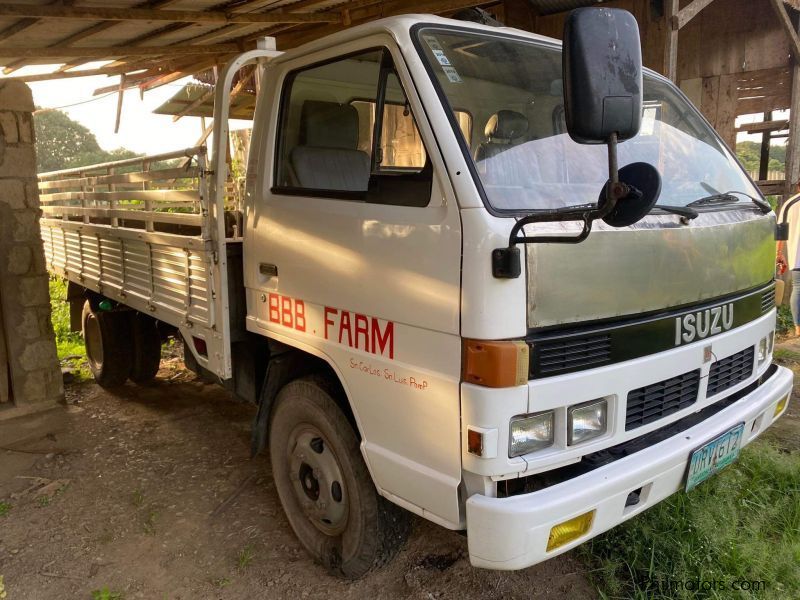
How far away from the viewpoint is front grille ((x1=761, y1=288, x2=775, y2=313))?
280cm

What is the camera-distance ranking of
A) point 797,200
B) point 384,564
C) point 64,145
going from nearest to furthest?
point 384,564, point 797,200, point 64,145

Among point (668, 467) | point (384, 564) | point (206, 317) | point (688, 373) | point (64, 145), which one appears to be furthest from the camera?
point (64, 145)

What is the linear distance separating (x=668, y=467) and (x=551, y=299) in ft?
2.57

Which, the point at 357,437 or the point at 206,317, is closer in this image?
the point at 357,437

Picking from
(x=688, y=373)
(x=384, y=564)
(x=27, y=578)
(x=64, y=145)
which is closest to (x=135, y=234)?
(x=27, y=578)

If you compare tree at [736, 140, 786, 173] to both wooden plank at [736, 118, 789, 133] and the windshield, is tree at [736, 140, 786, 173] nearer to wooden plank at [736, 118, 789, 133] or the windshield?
wooden plank at [736, 118, 789, 133]

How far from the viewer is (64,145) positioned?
2658cm

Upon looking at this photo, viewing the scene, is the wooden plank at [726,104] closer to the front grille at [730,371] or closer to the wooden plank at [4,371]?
the front grille at [730,371]

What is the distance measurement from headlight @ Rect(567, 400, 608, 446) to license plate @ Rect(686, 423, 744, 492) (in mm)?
436

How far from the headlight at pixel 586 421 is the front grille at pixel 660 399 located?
0.37ft

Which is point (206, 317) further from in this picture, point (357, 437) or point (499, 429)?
point (499, 429)

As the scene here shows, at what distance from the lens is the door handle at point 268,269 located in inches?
108

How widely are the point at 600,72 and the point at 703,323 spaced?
124 cm

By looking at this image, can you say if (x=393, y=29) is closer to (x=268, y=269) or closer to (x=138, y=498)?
(x=268, y=269)
